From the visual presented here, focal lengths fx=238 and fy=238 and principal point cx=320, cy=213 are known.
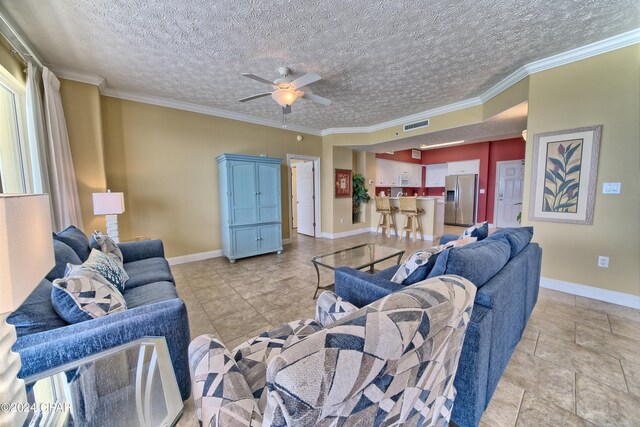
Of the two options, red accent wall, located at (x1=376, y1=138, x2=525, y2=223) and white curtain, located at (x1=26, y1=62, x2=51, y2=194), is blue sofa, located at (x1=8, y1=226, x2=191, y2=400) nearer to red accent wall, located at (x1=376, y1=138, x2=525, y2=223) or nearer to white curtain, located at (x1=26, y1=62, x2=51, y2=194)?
white curtain, located at (x1=26, y1=62, x2=51, y2=194)

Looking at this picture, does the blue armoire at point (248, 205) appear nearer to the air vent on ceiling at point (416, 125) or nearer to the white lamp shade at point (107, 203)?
the white lamp shade at point (107, 203)

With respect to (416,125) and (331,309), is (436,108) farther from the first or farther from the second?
(331,309)

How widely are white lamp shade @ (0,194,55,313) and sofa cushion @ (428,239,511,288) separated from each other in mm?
1536

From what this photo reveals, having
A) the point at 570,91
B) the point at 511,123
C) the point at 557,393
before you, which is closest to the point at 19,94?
the point at 557,393

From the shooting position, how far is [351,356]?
49cm

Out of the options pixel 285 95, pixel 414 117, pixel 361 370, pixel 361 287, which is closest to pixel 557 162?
pixel 414 117

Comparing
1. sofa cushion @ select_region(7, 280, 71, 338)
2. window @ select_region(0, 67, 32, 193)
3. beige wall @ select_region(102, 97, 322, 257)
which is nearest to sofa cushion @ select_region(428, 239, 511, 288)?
sofa cushion @ select_region(7, 280, 71, 338)

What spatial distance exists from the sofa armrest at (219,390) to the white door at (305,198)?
5303 mm

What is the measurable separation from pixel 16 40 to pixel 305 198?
16.2 feet

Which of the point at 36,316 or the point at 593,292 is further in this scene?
the point at 593,292

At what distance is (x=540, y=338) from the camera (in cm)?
192

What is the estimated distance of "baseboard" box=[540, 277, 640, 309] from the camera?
2414mm

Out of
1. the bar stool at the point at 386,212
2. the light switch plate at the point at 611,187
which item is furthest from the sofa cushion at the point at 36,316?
the bar stool at the point at 386,212

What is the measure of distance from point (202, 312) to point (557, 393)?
2.77 meters
